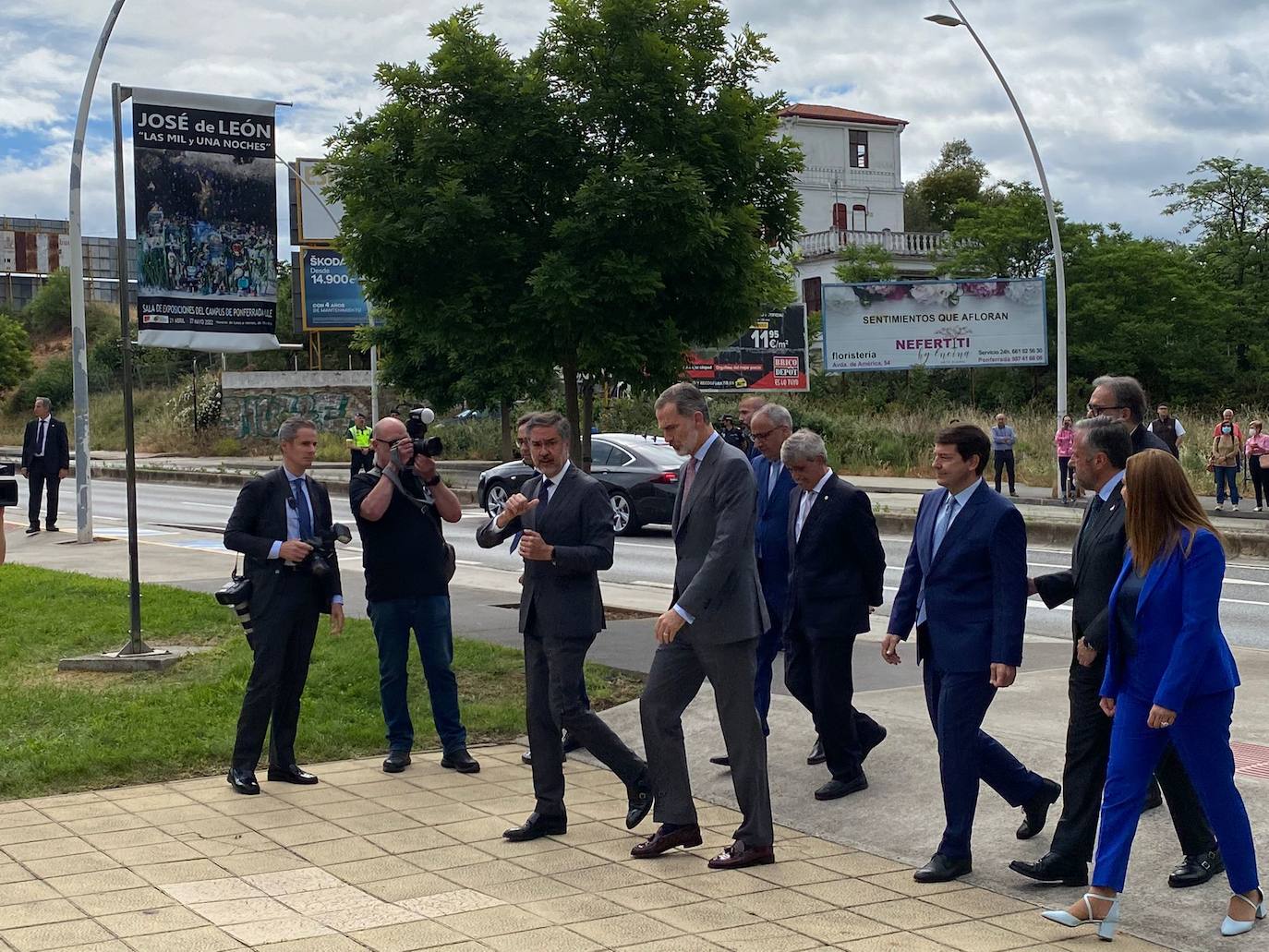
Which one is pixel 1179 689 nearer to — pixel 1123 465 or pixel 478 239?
pixel 1123 465

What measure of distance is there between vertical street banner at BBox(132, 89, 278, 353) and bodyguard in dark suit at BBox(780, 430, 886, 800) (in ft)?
19.1

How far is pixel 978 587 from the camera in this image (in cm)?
578

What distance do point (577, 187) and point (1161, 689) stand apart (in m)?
7.31

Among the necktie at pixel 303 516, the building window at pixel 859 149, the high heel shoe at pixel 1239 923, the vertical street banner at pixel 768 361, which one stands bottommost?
the high heel shoe at pixel 1239 923

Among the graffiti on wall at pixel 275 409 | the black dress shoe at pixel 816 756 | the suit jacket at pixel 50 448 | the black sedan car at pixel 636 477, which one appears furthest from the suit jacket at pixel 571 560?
the graffiti on wall at pixel 275 409

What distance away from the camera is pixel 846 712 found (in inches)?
273

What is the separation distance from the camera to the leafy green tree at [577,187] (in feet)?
35.3

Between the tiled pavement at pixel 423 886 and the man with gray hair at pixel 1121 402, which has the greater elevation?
the man with gray hair at pixel 1121 402

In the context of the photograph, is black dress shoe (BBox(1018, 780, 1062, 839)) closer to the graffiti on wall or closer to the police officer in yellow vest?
the police officer in yellow vest

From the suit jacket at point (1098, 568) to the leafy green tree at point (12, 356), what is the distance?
7711cm

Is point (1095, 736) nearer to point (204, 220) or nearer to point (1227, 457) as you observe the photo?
point (204, 220)

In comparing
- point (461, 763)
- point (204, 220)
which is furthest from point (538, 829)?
point (204, 220)

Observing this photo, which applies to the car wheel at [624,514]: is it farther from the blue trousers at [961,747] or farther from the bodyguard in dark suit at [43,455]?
the blue trousers at [961,747]

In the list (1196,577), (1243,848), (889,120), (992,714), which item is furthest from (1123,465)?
(889,120)
